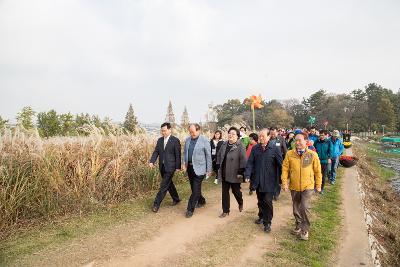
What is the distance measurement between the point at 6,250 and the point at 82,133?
4.51m

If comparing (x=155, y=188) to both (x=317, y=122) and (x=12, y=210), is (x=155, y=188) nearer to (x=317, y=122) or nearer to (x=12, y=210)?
(x=12, y=210)

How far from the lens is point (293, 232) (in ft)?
19.2

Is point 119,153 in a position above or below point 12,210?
above

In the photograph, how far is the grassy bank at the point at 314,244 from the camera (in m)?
4.73

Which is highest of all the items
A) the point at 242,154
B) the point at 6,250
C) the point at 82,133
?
the point at 82,133

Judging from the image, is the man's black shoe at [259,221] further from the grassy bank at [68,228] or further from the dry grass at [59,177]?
the dry grass at [59,177]

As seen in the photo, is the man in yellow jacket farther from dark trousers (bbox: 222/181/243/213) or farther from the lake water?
the lake water

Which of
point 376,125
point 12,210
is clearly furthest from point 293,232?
point 376,125

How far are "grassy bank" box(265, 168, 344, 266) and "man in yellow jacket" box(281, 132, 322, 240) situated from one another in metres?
0.28

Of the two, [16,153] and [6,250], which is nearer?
[6,250]

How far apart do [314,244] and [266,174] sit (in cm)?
140

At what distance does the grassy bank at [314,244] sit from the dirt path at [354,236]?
0.50ft

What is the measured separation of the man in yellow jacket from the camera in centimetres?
545

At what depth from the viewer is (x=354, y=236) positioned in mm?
5867
